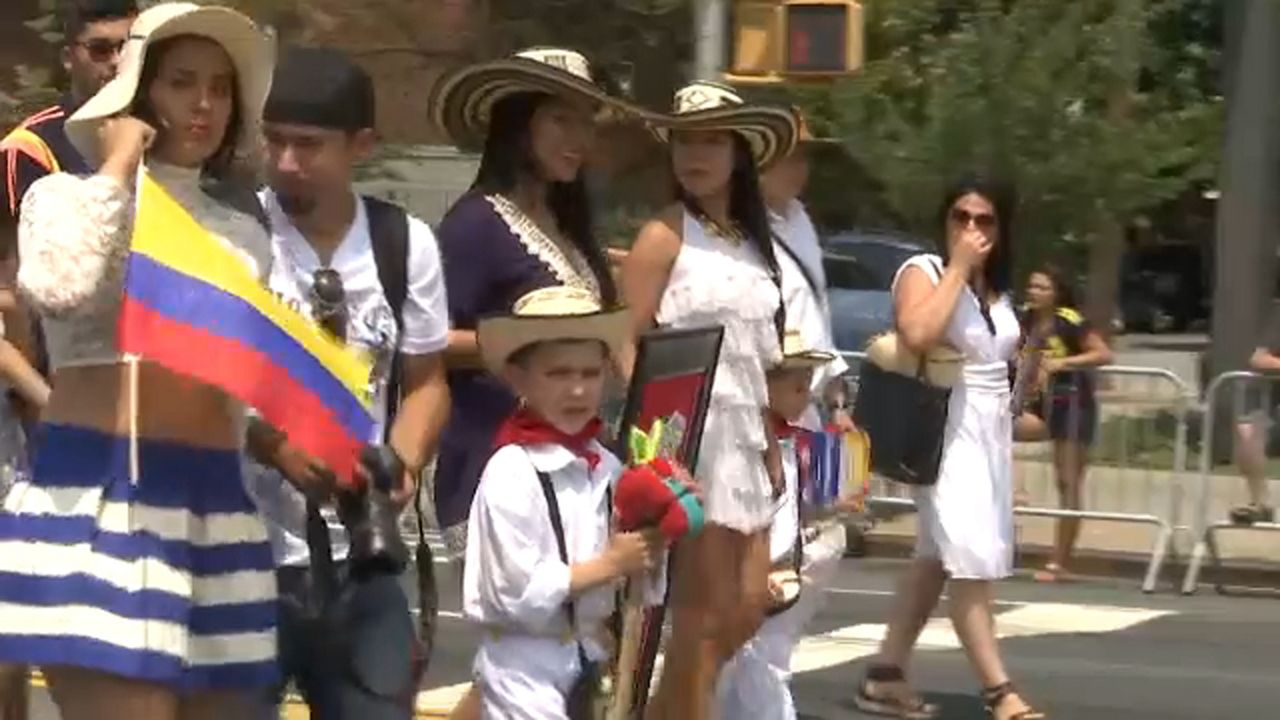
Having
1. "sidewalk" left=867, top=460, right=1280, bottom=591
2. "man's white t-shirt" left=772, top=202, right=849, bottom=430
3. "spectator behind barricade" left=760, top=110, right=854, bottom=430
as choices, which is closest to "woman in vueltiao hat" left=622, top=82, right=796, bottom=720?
"spectator behind barricade" left=760, top=110, right=854, bottom=430

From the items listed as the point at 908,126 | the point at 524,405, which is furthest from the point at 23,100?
the point at 524,405

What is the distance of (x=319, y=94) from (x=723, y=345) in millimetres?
1974

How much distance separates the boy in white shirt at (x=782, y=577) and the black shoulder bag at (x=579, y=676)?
1857 mm

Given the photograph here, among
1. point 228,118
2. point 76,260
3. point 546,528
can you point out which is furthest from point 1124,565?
point 76,260

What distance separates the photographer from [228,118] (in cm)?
518

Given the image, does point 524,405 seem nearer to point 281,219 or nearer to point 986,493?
point 281,219

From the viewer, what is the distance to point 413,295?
5.71 meters

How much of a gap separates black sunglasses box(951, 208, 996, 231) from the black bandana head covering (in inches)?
154

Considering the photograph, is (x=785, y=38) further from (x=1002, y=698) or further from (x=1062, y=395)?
(x=1062, y=395)

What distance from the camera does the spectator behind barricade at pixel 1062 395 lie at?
15016mm

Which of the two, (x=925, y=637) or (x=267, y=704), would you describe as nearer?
(x=267, y=704)

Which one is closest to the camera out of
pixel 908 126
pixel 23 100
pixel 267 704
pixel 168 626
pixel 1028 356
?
pixel 168 626

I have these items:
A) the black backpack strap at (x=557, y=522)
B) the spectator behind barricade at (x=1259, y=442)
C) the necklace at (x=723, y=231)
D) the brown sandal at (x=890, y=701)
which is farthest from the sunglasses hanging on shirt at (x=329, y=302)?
the spectator behind barricade at (x=1259, y=442)

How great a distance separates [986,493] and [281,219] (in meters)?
4.25
